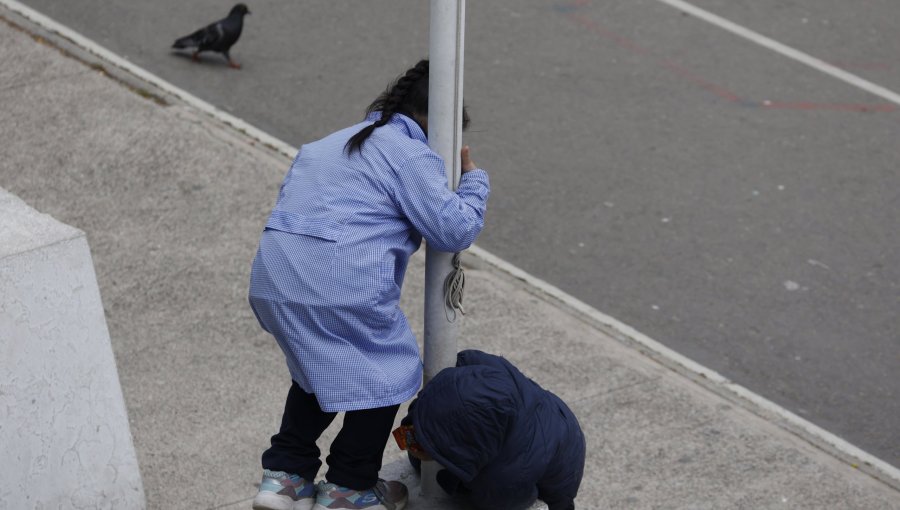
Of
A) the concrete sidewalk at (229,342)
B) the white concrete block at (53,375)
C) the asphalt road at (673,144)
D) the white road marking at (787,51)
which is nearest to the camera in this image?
the white concrete block at (53,375)

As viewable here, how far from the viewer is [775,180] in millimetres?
7703

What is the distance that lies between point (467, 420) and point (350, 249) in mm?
579

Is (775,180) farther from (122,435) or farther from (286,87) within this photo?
(122,435)

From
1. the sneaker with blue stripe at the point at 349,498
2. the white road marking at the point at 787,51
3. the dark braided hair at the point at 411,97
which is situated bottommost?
the white road marking at the point at 787,51

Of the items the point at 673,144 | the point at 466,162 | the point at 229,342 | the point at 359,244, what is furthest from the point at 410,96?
the point at 673,144

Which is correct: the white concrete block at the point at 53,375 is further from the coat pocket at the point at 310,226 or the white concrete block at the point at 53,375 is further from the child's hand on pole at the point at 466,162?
the child's hand on pole at the point at 466,162

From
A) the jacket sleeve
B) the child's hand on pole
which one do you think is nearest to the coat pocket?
the jacket sleeve

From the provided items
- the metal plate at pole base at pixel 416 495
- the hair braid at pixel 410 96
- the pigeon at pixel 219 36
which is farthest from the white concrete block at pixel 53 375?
the pigeon at pixel 219 36

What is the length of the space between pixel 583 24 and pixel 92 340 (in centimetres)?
643

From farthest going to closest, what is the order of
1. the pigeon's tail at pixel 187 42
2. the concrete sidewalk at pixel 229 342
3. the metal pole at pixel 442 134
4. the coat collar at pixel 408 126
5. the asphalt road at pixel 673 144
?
1. the pigeon's tail at pixel 187 42
2. the asphalt road at pixel 673 144
3. the concrete sidewalk at pixel 229 342
4. the coat collar at pixel 408 126
5. the metal pole at pixel 442 134

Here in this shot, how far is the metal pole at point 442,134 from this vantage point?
3441 mm

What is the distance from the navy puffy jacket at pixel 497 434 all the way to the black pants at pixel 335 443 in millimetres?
128

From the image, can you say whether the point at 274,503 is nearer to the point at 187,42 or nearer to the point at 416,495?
the point at 416,495

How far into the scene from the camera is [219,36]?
852 centimetres
